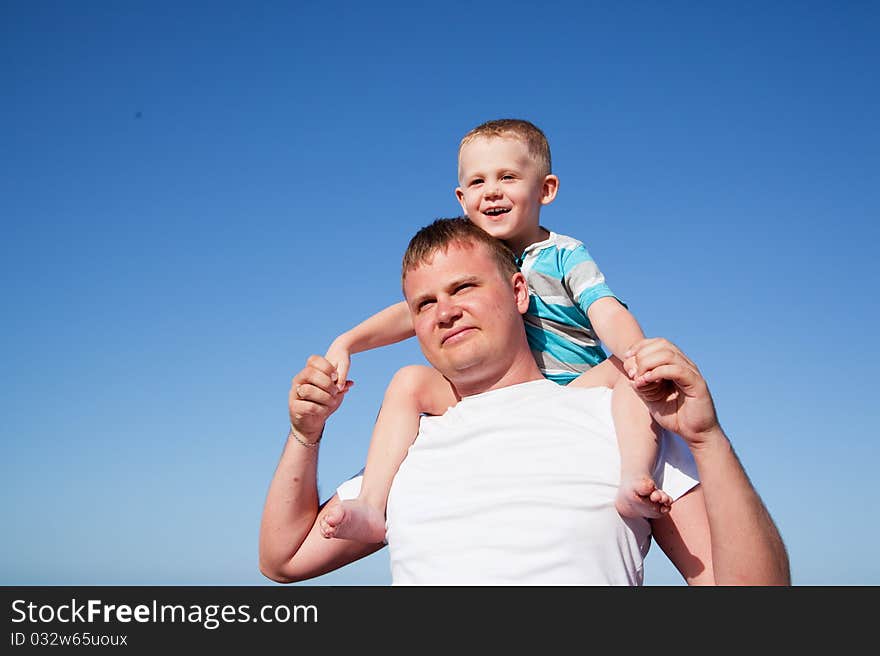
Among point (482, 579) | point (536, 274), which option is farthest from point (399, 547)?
point (536, 274)

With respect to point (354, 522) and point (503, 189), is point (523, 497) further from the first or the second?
point (503, 189)

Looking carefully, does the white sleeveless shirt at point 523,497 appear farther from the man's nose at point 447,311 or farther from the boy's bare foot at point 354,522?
the man's nose at point 447,311

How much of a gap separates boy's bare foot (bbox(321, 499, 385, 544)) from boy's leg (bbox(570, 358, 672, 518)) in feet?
3.29

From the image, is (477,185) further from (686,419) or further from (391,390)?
(686,419)

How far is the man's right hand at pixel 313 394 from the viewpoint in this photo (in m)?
3.32

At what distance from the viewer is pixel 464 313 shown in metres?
3.31

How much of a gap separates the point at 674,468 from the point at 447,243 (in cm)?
139

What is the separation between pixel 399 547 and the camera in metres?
3.04

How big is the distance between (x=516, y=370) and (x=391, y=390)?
0.60 metres

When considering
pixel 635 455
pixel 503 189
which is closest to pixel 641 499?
pixel 635 455

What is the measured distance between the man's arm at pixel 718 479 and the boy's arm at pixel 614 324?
0.63 metres

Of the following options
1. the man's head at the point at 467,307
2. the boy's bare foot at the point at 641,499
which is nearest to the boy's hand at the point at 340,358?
the man's head at the point at 467,307

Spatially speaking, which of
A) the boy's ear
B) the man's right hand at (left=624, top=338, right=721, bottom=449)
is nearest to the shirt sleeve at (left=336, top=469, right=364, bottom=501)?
the man's right hand at (left=624, top=338, right=721, bottom=449)

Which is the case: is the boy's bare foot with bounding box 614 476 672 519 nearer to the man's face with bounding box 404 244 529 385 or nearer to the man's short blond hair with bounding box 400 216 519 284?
the man's face with bounding box 404 244 529 385
